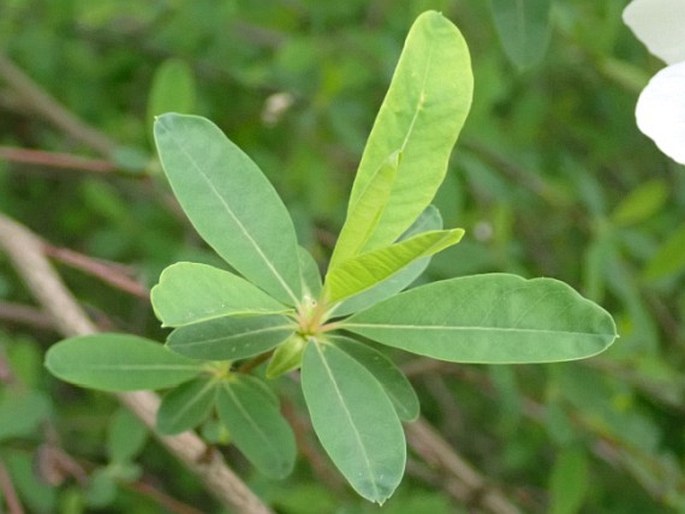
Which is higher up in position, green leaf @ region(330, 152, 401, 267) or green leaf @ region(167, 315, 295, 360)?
green leaf @ region(330, 152, 401, 267)

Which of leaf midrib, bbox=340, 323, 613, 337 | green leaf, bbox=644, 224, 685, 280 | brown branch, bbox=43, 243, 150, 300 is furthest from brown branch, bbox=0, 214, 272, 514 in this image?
green leaf, bbox=644, 224, 685, 280

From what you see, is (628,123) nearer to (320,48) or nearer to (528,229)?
(528,229)

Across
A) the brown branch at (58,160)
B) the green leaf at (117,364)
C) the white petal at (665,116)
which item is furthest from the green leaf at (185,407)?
the brown branch at (58,160)

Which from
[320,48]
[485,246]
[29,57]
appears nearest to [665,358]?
[485,246]

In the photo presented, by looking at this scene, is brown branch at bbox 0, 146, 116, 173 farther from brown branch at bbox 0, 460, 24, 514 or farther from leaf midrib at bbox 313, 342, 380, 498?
leaf midrib at bbox 313, 342, 380, 498

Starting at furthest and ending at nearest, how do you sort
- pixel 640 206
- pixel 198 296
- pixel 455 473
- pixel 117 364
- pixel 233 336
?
pixel 640 206
pixel 455 473
pixel 117 364
pixel 233 336
pixel 198 296

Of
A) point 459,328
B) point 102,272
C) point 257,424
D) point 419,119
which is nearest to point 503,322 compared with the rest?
point 459,328

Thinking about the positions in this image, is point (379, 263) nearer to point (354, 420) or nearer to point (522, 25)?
point (354, 420)
